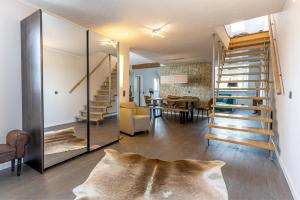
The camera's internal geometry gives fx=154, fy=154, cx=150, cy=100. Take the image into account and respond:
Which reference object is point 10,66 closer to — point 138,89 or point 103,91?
point 103,91

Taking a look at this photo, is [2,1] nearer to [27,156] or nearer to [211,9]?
[27,156]

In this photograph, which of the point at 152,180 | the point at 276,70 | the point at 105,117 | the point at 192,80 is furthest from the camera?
the point at 192,80

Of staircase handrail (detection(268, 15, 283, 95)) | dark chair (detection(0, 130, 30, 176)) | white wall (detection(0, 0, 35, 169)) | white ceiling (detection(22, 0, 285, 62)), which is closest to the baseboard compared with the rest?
staircase handrail (detection(268, 15, 283, 95))

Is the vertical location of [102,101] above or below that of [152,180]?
above

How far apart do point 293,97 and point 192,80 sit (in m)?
5.72

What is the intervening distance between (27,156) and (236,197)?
9.65 feet

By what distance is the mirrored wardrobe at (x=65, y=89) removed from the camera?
220 centimetres

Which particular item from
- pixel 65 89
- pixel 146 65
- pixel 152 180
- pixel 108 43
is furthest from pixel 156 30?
pixel 146 65

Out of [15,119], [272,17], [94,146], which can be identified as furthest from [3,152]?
[272,17]

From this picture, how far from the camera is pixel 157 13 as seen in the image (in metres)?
2.72

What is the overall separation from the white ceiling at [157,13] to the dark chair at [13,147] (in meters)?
2.03

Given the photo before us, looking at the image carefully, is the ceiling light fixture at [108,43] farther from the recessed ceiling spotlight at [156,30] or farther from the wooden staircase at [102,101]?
the recessed ceiling spotlight at [156,30]

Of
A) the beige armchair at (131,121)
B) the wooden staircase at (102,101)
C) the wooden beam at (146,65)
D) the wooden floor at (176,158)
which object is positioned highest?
the wooden beam at (146,65)

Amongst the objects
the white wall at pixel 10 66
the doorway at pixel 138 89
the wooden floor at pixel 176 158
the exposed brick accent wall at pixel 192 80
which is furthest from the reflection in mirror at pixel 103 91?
the doorway at pixel 138 89
